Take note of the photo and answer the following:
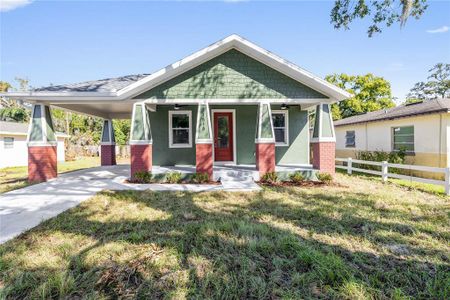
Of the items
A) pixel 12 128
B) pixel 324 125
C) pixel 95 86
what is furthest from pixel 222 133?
pixel 12 128

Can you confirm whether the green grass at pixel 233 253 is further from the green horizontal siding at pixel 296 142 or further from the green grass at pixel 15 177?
the green horizontal siding at pixel 296 142

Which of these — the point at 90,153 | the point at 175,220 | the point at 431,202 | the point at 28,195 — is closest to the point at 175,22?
the point at 28,195

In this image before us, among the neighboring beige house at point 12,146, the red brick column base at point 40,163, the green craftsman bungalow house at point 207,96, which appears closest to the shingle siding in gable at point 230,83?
the green craftsman bungalow house at point 207,96

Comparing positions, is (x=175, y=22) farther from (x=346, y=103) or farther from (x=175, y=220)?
(x=346, y=103)

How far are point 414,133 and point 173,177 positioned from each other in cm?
1208

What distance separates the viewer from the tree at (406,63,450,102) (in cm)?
3612

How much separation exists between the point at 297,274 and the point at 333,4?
10.0m

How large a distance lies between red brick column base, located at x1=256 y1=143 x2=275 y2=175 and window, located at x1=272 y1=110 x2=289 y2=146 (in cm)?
263

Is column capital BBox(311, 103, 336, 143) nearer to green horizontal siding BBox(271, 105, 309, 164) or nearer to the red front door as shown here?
green horizontal siding BBox(271, 105, 309, 164)

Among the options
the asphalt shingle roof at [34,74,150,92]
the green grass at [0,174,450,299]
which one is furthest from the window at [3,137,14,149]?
the green grass at [0,174,450,299]

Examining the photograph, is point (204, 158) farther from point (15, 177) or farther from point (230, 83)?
point (15, 177)

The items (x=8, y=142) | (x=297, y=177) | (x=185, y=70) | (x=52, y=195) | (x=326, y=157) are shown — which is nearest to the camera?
(x=52, y=195)

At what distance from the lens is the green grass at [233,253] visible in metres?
2.75

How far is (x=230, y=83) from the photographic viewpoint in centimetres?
948
